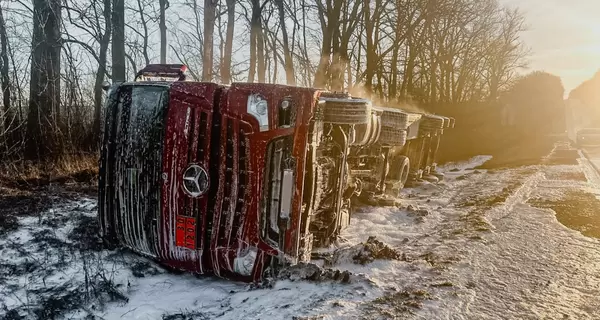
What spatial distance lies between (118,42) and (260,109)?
9157 mm

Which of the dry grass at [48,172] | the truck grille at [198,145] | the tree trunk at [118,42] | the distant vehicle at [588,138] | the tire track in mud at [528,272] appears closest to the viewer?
the tire track in mud at [528,272]

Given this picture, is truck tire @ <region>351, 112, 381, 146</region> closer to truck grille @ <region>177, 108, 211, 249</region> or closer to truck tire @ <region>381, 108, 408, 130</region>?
truck tire @ <region>381, 108, 408, 130</region>

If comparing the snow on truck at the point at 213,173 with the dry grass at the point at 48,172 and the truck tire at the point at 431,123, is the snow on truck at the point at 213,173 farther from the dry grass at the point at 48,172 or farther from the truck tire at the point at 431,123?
the truck tire at the point at 431,123

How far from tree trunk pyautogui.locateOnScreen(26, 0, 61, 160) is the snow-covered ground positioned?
9.18 feet

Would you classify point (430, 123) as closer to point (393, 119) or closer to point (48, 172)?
point (393, 119)

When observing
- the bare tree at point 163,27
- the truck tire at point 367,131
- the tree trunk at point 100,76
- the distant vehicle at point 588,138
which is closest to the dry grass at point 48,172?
the tree trunk at point 100,76

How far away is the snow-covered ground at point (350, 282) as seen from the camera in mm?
2906

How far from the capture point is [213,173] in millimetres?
3230

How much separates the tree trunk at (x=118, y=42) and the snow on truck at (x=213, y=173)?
25.6 feet

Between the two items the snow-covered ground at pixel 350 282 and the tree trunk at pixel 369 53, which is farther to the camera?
the tree trunk at pixel 369 53

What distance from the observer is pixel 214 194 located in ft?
10.6

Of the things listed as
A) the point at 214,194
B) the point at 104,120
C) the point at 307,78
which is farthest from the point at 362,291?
the point at 307,78

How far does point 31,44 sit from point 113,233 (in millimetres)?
A: 6357

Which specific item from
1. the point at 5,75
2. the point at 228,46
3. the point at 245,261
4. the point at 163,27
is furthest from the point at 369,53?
the point at 245,261
